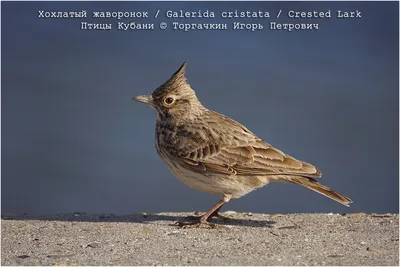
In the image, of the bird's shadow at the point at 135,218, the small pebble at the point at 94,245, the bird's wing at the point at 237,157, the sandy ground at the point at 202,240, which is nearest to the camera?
the sandy ground at the point at 202,240

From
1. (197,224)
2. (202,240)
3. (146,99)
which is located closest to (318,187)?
(197,224)

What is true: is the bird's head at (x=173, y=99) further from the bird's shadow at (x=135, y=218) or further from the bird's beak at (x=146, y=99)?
the bird's shadow at (x=135, y=218)

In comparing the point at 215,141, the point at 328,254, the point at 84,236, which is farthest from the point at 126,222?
the point at 328,254

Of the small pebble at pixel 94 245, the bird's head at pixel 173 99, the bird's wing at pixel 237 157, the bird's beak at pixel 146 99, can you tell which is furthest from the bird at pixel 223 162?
the small pebble at pixel 94 245

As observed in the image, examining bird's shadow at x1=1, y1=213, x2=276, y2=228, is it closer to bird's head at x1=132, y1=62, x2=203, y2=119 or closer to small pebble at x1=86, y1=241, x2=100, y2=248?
small pebble at x1=86, y1=241, x2=100, y2=248

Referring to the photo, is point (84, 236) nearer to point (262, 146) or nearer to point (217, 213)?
point (217, 213)

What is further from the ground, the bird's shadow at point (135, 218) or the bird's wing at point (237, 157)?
the bird's wing at point (237, 157)
